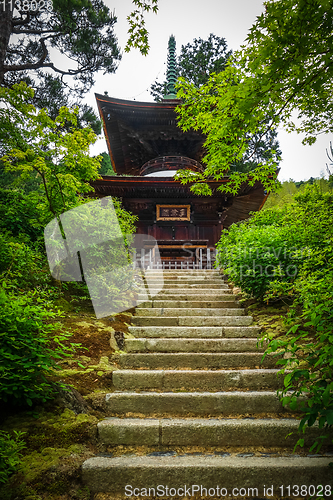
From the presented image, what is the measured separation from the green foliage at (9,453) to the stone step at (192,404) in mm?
926

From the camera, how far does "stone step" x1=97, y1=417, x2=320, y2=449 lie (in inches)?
87.7

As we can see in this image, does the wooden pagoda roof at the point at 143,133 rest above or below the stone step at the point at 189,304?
above

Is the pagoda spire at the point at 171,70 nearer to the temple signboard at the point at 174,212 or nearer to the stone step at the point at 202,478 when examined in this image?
the temple signboard at the point at 174,212

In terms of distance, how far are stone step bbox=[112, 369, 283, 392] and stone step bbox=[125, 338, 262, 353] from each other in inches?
24.0

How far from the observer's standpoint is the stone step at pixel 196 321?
13.7 ft

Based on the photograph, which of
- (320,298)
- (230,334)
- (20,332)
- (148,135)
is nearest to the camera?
(20,332)

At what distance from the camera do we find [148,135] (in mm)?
10680

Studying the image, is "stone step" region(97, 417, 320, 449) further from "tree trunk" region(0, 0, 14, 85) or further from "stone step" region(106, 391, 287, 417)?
"tree trunk" region(0, 0, 14, 85)

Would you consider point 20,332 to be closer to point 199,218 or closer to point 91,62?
point 199,218

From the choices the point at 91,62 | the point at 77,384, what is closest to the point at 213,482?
the point at 77,384

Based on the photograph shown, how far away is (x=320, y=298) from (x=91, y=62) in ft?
36.5

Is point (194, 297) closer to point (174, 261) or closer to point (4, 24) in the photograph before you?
point (174, 261)

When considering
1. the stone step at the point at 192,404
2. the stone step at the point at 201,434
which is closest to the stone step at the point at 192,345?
the stone step at the point at 192,404

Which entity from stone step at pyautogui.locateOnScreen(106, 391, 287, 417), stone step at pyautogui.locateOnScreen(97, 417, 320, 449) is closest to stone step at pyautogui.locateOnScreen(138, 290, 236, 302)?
stone step at pyautogui.locateOnScreen(106, 391, 287, 417)
